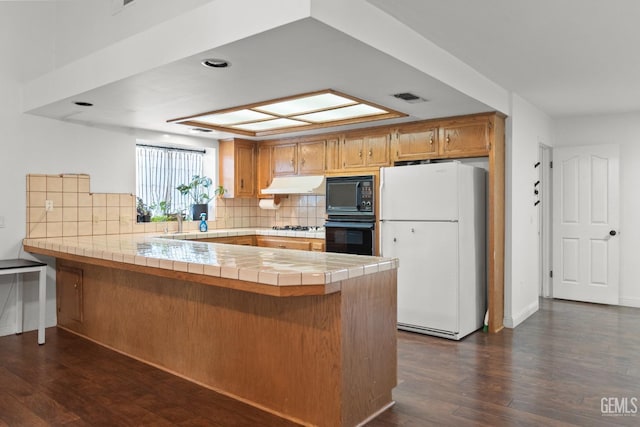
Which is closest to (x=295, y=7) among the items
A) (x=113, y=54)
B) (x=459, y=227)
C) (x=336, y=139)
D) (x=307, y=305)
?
(x=307, y=305)

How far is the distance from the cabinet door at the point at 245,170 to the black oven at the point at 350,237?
5.18 ft

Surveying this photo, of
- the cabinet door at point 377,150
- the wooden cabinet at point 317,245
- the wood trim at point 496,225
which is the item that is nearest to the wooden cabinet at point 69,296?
the wooden cabinet at point 317,245

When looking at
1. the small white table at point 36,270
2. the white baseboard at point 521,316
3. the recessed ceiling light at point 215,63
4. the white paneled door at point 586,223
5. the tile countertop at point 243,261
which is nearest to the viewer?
the tile countertop at point 243,261

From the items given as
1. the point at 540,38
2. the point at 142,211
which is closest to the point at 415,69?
the point at 540,38

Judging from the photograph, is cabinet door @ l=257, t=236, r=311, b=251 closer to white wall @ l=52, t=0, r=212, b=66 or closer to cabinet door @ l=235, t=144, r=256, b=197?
cabinet door @ l=235, t=144, r=256, b=197

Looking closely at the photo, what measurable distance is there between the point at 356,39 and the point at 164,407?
93.9 inches

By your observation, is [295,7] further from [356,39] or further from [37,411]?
[37,411]

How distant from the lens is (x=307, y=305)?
251 centimetres

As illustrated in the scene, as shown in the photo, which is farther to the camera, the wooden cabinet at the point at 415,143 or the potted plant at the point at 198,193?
the potted plant at the point at 198,193

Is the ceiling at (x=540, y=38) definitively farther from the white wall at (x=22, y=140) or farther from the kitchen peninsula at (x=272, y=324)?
the white wall at (x=22, y=140)

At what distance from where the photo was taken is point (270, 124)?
5.18 metres

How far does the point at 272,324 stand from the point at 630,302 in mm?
5015

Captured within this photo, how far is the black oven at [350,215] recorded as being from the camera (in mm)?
4949

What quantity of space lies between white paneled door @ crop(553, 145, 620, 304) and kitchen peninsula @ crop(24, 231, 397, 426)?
4.19 m
